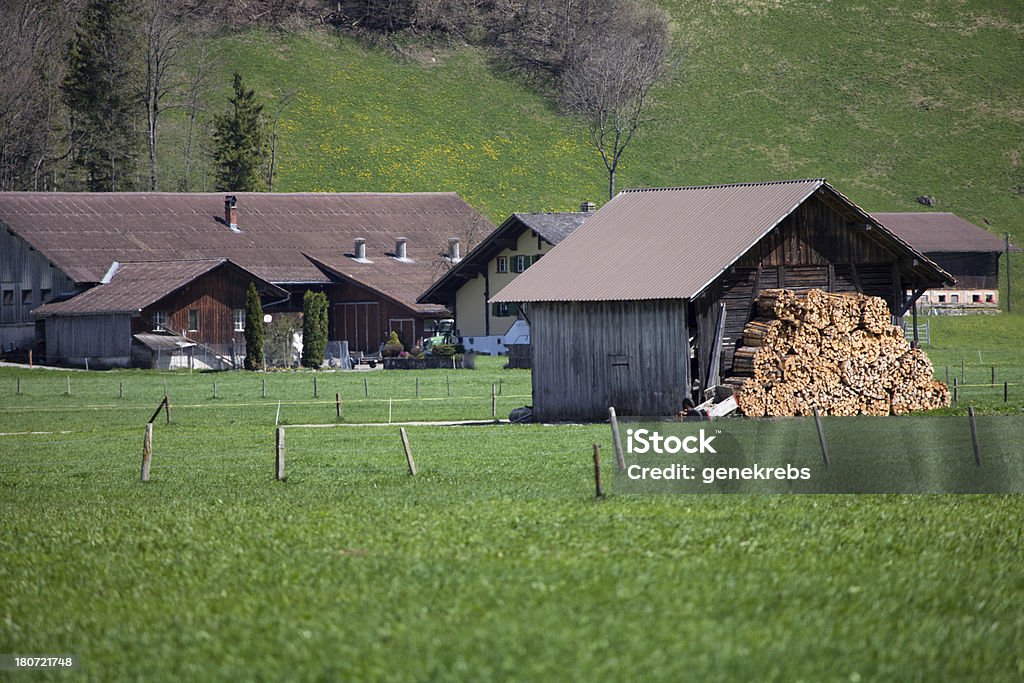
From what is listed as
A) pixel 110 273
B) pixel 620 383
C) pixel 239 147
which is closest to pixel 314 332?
pixel 110 273

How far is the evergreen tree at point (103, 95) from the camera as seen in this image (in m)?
104

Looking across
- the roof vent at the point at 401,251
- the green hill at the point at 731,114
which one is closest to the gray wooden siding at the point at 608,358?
the roof vent at the point at 401,251

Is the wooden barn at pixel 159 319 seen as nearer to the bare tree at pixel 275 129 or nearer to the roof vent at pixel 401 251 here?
the roof vent at pixel 401 251

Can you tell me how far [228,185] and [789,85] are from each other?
181 ft

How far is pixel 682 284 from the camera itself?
121 feet

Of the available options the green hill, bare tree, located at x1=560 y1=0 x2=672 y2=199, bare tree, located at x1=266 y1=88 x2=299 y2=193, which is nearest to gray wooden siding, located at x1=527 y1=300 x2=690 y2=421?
bare tree, located at x1=560 y1=0 x2=672 y2=199

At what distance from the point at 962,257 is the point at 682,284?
65.5 metres

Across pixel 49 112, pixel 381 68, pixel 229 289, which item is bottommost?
pixel 229 289

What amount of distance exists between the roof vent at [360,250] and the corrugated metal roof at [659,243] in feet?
134

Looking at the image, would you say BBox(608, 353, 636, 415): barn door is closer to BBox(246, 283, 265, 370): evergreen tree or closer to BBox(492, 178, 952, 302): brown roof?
BBox(492, 178, 952, 302): brown roof

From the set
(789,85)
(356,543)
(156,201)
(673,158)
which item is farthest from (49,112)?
(356,543)

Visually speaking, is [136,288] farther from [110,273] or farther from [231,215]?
[231,215]

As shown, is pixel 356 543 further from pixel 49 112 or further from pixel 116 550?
pixel 49 112

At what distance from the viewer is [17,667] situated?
1198 centimetres
